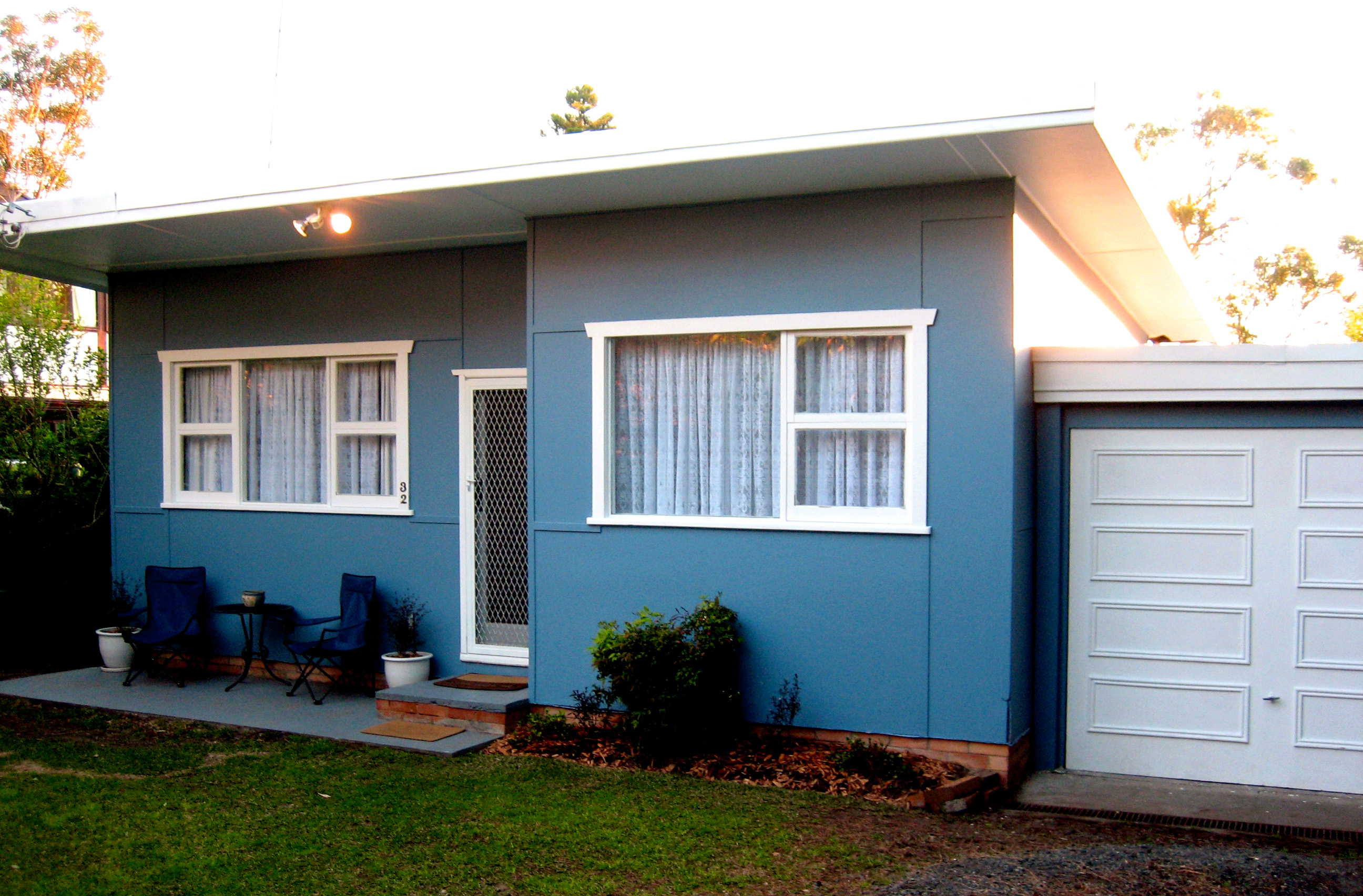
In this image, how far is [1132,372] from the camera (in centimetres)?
631

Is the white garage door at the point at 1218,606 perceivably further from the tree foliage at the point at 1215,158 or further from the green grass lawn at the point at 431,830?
the tree foliage at the point at 1215,158

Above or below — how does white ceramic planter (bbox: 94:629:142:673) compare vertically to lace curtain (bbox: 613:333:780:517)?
below

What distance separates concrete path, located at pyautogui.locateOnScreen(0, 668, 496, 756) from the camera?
22.7ft

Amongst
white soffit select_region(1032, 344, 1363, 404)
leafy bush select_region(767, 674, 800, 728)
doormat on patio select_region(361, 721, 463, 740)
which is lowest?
doormat on patio select_region(361, 721, 463, 740)

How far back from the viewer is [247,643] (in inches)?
344

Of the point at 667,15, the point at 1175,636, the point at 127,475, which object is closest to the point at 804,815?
the point at 1175,636

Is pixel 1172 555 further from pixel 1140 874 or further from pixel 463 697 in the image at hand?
pixel 463 697

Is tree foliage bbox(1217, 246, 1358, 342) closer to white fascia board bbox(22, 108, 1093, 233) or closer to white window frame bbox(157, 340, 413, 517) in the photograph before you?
white window frame bbox(157, 340, 413, 517)

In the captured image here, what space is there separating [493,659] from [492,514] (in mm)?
1053

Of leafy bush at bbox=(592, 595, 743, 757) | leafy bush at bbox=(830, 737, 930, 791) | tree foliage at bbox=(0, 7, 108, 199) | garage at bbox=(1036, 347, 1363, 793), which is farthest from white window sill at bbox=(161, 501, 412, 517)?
tree foliage at bbox=(0, 7, 108, 199)

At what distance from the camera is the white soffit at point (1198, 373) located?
19.5 feet

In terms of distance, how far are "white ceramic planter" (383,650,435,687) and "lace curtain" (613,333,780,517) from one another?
215 cm

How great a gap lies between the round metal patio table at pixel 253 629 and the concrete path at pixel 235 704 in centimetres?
9

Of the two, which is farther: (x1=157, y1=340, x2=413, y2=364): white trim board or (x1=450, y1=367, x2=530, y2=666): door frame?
(x1=157, y1=340, x2=413, y2=364): white trim board
